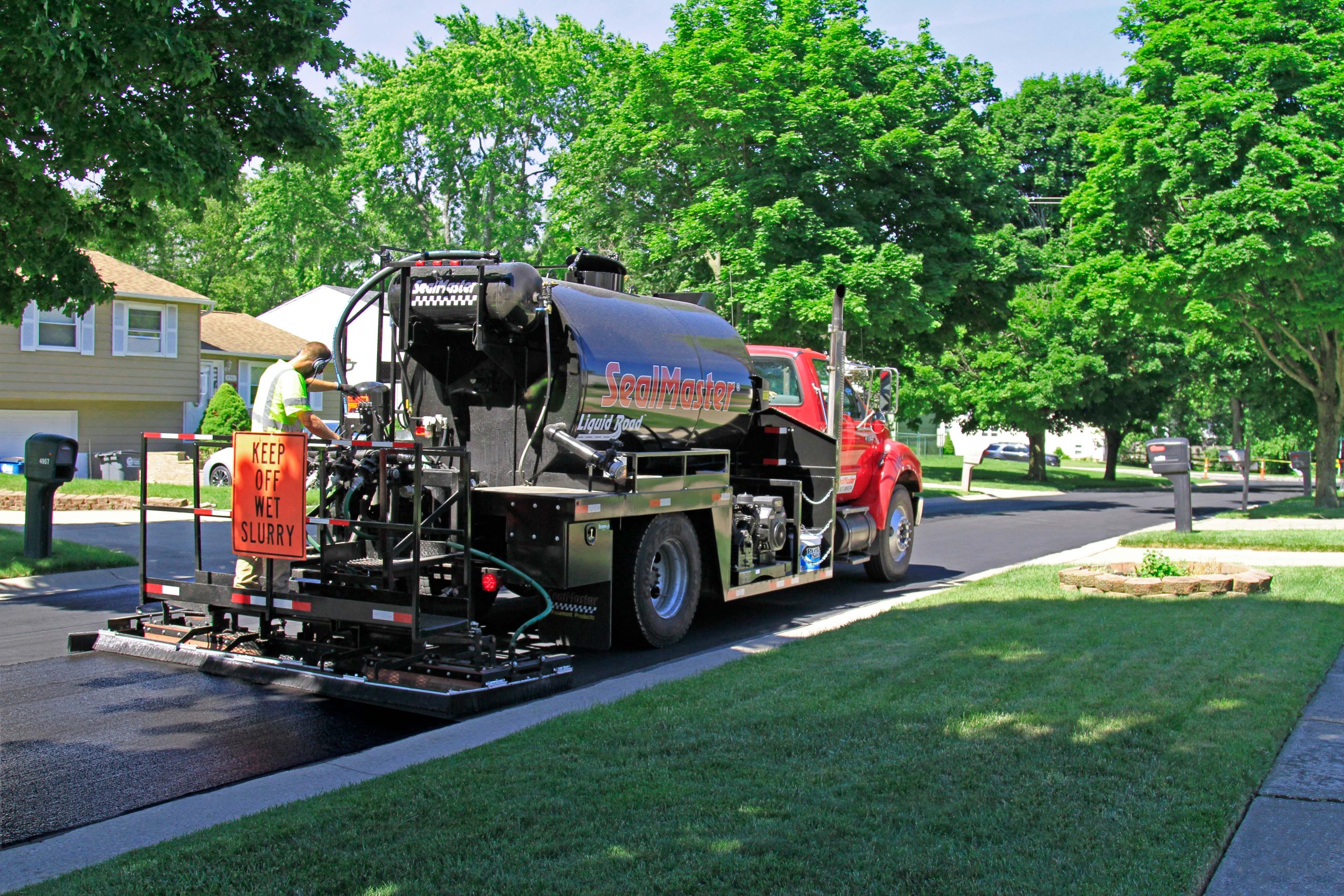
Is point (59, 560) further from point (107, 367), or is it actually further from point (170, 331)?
point (170, 331)

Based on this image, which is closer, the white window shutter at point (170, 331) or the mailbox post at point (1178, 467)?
the mailbox post at point (1178, 467)

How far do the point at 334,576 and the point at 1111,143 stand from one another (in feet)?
65.4

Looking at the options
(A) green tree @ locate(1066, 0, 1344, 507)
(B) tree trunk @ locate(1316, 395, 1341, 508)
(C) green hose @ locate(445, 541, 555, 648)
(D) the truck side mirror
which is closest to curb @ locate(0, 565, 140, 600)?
(C) green hose @ locate(445, 541, 555, 648)

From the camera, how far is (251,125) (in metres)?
10.5

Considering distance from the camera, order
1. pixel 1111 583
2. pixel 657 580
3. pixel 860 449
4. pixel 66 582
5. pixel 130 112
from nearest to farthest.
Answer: pixel 130 112
pixel 657 580
pixel 1111 583
pixel 66 582
pixel 860 449

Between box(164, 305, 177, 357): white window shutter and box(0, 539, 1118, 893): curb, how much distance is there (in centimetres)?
2582

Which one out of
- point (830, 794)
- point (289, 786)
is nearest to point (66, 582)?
point (289, 786)

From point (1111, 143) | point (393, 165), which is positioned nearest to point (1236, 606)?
point (1111, 143)

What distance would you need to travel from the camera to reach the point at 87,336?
28.0 metres

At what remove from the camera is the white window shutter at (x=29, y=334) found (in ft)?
87.5

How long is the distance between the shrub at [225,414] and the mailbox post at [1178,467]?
20.9 metres

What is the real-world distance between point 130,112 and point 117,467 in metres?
19.5

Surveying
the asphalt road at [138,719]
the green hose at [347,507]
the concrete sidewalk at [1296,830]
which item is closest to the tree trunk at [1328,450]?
the asphalt road at [138,719]

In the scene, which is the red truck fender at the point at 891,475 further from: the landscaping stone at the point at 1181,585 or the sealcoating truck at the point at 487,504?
the landscaping stone at the point at 1181,585
